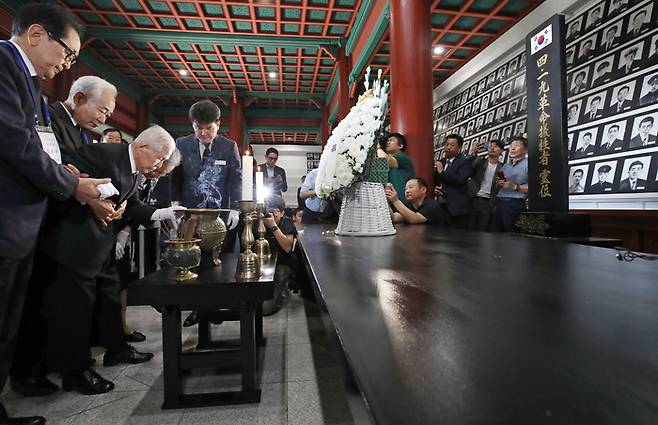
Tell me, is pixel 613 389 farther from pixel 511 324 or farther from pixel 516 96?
pixel 516 96

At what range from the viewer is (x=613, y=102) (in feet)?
10.7

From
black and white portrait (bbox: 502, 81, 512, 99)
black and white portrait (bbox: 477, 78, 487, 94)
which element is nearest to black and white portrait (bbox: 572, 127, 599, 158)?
black and white portrait (bbox: 502, 81, 512, 99)

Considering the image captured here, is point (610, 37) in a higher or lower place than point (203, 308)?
higher

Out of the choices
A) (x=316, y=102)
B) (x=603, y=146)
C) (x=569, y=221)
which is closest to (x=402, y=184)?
(x=569, y=221)

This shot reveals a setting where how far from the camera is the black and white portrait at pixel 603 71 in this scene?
3323mm

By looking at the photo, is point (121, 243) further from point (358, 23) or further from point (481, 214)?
point (358, 23)

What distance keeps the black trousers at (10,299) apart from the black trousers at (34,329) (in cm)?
20

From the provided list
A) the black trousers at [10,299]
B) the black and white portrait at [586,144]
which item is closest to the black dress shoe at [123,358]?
the black trousers at [10,299]

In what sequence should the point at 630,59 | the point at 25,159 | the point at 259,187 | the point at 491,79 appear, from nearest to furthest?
the point at 25,159 < the point at 259,187 < the point at 630,59 < the point at 491,79

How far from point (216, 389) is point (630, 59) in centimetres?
421

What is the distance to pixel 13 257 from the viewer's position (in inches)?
42.7

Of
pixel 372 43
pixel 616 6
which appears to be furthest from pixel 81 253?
pixel 372 43

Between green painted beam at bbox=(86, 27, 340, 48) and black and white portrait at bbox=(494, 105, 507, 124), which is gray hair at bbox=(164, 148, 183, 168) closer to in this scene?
black and white portrait at bbox=(494, 105, 507, 124)

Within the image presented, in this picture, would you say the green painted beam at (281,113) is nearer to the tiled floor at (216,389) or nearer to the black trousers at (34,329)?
the tiled floor at (216,389)
